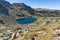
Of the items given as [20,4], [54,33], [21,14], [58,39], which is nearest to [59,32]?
[54,33]

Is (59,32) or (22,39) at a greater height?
(59,32)

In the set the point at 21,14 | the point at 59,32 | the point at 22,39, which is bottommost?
the point at 21,14

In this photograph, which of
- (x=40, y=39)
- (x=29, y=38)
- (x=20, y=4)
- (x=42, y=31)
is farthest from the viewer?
(x=20, y=4)

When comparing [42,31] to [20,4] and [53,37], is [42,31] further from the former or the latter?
[20,4]

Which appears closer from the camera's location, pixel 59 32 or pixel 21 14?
pixel 59 32

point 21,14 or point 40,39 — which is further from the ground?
point 40,39

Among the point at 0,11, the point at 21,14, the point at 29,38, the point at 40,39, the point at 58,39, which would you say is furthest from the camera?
the point at 21,14

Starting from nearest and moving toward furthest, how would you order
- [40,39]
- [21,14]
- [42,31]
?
[40,39], [42,31], [21,14]

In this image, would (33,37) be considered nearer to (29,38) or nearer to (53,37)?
(29,38)

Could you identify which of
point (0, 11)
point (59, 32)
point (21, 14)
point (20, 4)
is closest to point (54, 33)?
point (59, 32)
